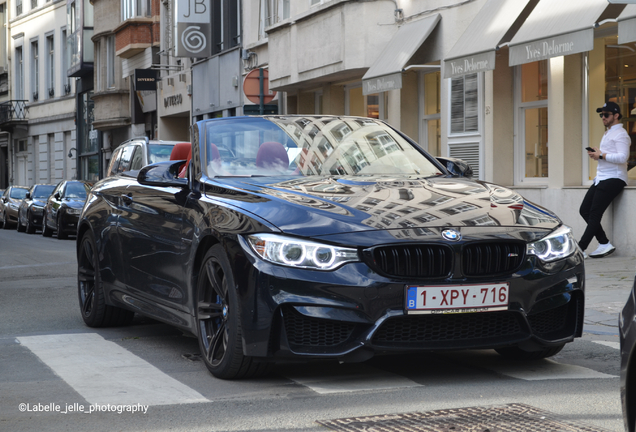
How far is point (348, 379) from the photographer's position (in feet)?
18.7

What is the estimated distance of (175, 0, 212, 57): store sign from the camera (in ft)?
107

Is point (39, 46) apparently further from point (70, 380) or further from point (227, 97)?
point (70, 380)

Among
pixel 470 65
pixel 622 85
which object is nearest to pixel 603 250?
pixel 622 85

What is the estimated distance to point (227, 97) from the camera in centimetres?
3173

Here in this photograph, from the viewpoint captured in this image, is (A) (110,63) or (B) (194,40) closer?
(B) (194,40)

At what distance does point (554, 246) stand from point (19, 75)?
5665cm

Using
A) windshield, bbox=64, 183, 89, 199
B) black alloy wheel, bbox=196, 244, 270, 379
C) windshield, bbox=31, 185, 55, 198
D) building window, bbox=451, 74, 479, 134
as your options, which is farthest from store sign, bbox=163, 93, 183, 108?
black alloy wheel, bbox=196, 244, 270, 379

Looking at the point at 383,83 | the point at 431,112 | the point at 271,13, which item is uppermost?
the point at 271,13

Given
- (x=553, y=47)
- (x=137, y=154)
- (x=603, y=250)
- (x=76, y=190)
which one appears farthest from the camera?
(x=76, y=190)

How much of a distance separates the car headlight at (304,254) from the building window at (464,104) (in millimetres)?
12957

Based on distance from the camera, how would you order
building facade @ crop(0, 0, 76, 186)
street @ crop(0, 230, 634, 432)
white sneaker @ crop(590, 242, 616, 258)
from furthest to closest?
building facade @ crop(0, 0, 76, 186) < white sneaker @ crop(590, 242, 616, 258) < street @ crop(0, 230, 634, 432)

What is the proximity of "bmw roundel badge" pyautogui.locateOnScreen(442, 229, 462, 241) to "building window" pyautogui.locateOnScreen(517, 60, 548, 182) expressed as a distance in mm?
11144

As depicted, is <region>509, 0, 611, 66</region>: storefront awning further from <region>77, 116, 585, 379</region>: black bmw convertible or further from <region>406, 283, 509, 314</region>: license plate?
<region>406, 283, 509, 314</region>: license plate

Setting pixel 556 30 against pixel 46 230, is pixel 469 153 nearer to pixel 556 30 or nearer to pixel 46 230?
pixel 556 30
